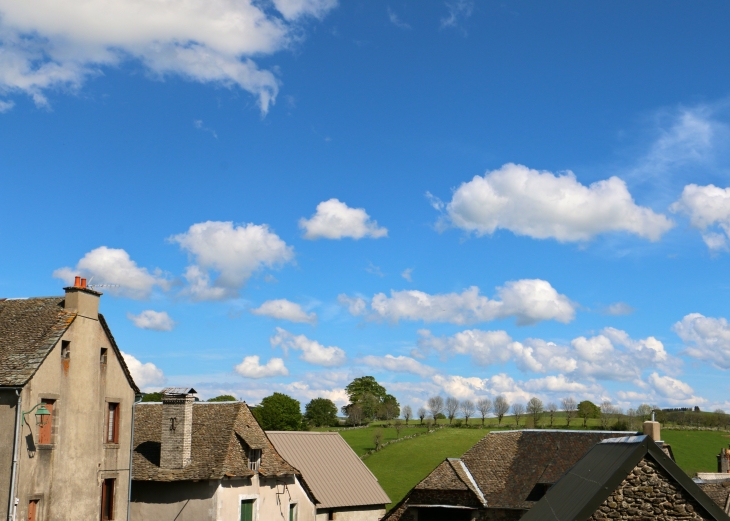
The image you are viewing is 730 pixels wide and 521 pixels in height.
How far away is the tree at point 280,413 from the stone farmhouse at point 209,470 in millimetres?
60892

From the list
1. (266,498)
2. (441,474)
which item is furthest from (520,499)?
(266,498)

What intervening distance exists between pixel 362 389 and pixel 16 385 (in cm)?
12498

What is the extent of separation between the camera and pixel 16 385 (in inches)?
977

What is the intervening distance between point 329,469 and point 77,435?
2051cm

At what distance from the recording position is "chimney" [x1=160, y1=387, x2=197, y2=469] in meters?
33.1

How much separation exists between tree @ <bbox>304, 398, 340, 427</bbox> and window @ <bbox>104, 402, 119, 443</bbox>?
102 meters

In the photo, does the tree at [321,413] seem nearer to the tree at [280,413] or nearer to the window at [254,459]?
the tree at [280,413]

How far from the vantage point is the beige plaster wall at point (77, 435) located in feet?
83.5

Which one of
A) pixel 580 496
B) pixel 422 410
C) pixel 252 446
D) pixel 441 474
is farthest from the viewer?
pixel 422 410

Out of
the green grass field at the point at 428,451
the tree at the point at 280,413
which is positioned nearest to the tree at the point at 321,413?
the green grass field at the point at 428,451

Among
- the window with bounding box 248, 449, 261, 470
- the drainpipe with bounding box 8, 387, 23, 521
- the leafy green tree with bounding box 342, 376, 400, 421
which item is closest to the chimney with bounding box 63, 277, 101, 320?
the drainpipe with bounding box 8, 387, 23, 521

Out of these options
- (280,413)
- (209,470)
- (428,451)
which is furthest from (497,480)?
(280,413)

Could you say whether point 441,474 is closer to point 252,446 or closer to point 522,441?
point 522,441

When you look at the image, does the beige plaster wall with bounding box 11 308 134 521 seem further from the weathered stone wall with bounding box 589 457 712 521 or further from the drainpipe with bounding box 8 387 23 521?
the weathered stone wall with bounding box 589 457 712 521
